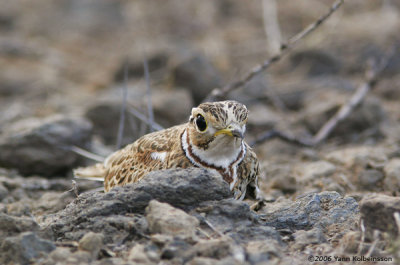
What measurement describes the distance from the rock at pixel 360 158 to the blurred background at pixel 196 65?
0.31 m

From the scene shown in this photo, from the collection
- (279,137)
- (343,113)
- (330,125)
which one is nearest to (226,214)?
(279,137)

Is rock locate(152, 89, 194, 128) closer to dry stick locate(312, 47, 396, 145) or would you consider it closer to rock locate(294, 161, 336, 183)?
dry stick locate(312, 47, 396, 145)

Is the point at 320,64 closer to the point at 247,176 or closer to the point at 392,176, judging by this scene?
the point at 392,176

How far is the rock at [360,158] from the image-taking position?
6809 millimetres

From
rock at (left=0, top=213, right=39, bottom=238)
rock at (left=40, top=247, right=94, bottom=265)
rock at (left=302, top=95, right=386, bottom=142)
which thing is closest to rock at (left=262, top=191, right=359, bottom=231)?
rock at (left=40, top=247, right=94, bottom=265)

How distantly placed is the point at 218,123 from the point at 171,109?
5202 mm

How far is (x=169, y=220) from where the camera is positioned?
3703mm

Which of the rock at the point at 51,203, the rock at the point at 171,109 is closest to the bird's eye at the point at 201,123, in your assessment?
the rock at the point at 51,203

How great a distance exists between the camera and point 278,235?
3980mm

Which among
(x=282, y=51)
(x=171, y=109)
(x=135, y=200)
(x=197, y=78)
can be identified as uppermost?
(x=197, y=78)

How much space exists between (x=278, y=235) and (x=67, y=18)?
16.6 m

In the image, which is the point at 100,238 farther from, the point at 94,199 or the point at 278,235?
the point at 278,235
